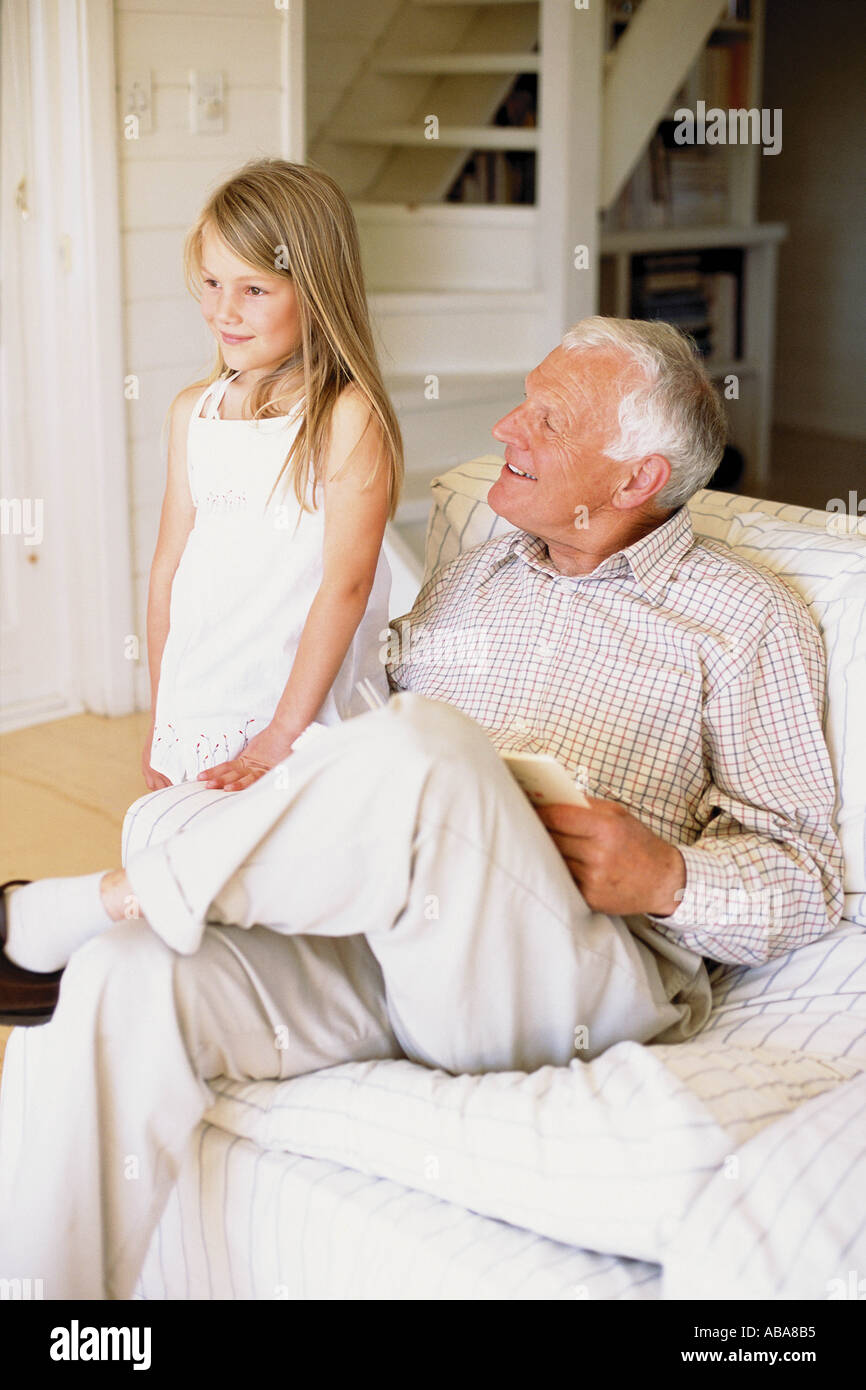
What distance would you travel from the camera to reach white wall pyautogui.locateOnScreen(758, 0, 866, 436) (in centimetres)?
584

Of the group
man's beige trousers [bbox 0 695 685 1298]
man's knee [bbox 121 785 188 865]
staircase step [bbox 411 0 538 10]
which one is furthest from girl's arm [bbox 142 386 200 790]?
staircase step [bbox 411 0 538 10]

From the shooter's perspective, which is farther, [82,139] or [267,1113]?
[82,139]

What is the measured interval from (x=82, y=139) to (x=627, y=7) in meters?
2.44

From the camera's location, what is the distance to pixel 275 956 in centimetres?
137

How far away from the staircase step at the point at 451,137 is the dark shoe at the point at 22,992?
2810mm

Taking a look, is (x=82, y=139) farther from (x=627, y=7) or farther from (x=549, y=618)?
(x=627, y=7)

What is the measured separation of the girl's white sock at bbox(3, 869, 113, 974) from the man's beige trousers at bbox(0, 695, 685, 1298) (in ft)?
0.18

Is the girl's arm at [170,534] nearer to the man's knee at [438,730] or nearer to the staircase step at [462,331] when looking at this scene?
the man's knee at [438,730]

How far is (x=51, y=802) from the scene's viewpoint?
2.94 meters

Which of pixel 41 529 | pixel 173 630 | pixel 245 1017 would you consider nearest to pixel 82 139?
pixel 41 529

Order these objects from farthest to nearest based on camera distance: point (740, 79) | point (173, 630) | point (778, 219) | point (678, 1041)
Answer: point (778, 219), point (740, 79), point (173, 630), point (678, 1041)

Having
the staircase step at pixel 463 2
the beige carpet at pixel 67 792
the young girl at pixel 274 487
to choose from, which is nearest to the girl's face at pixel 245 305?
the young girl at pixel 274 487

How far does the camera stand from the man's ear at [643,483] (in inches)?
68.7

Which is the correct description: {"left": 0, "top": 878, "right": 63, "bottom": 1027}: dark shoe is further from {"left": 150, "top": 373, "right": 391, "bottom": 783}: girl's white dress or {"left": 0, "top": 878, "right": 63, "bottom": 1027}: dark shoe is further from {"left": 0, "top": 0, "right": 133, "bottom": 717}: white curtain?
{"left": 0, "top": 0, "right": 133, "bottom": 717}: white curtain
